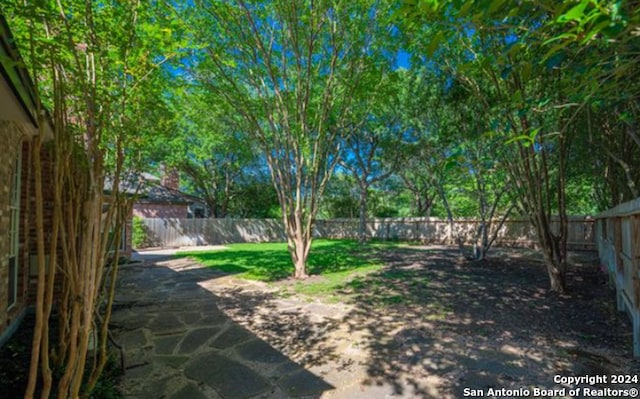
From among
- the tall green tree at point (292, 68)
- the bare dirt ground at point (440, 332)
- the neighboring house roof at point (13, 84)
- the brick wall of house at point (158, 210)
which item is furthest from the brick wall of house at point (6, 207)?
the brick wall of house at point (158, 210)

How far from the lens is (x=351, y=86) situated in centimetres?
764

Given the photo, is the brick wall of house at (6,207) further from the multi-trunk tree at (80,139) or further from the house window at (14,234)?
the multi-trunk tree at (80,139)

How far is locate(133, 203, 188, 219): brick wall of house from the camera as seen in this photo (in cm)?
1827

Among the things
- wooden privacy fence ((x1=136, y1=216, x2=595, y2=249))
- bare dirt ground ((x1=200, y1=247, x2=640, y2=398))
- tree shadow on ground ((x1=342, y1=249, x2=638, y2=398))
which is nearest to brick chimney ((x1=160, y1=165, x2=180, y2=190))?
wooden privacy fence ((x1=136, y1=216, x2=595, y2=249))

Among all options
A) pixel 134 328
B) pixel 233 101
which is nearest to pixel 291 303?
pixel 134 328

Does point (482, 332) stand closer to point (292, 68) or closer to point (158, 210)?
point (292, 68)

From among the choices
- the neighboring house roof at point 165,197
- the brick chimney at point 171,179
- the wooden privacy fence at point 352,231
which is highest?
the brick chimney at point 171,179

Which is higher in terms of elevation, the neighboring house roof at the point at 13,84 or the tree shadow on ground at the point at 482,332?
the neighboring house roof at the point at 13,84

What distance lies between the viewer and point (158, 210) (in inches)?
731

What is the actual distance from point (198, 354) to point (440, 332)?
285cm

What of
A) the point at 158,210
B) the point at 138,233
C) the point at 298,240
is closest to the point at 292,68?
the point at 298,240

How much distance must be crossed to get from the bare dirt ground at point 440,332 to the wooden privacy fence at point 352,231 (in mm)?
8225

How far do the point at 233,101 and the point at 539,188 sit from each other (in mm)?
6637

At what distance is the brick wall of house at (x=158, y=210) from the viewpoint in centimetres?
1827
